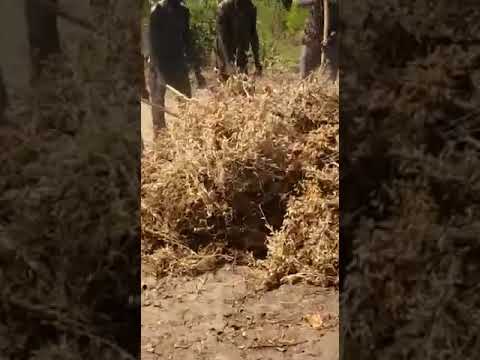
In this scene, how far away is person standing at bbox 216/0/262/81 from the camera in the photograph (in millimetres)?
4766

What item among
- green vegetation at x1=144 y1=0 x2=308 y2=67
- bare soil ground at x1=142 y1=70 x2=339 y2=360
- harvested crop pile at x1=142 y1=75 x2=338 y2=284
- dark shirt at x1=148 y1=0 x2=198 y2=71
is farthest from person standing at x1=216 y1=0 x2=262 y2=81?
bare soil ground at x1=142 y1=70 x2=339 y2=360

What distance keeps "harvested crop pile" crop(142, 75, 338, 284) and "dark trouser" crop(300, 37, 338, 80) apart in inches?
26.3

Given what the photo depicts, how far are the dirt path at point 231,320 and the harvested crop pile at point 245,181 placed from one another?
0.17m

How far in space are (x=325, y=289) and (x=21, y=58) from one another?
1.60m

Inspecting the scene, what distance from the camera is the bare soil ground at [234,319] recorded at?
2773 mm

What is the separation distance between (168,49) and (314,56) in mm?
910

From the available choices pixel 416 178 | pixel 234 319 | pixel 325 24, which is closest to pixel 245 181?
pixel 234 319

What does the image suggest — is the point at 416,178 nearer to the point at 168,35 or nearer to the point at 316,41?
the point at 316,41

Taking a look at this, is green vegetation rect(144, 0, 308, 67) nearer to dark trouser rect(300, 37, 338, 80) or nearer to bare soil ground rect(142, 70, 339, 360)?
dark trouser rect(300, 37, 338, 80)

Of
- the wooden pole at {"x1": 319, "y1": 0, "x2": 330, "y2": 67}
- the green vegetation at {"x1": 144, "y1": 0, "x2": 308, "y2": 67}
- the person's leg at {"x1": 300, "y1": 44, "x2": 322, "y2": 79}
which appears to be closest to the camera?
the wooden pole at {"x1": 319, "y1": 0, "x2": 330, "y2": 67}

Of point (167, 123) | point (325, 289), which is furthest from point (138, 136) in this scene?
point (167, 123)

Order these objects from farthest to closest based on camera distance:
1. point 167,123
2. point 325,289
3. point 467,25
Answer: point 167,123 → point 325,289 → point 467,25

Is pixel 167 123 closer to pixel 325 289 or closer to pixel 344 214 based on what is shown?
pixel 325 289

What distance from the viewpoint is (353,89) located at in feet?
6.70
